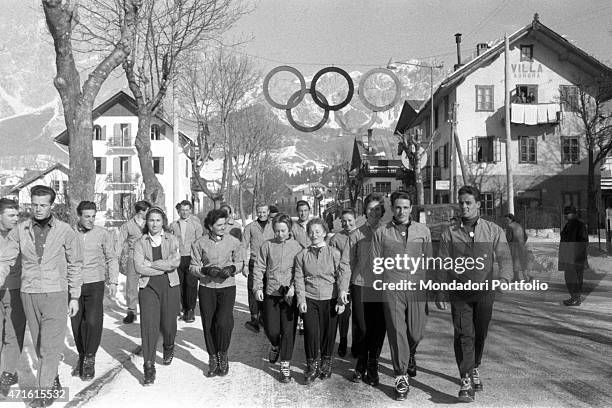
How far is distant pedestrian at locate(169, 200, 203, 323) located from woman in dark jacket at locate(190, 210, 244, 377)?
346cm

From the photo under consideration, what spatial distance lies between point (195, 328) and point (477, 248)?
537 cm

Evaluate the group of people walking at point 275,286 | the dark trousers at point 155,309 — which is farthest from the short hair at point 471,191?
the dark trousers at point 155,309

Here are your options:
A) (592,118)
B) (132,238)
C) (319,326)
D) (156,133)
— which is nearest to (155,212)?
(319,326)

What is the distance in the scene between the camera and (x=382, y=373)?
7.08 meters

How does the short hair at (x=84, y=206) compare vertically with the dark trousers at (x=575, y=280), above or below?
above

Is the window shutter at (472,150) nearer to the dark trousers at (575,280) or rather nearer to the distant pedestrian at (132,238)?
the dark trousers at (575,280)

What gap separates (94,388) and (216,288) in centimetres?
165

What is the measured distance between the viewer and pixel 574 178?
3797cm

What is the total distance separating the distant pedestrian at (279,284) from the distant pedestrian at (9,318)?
2.48m

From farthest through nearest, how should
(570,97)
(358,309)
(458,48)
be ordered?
(458,48) → (570,97) → (358,309)

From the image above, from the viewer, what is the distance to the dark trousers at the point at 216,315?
6.98 metres

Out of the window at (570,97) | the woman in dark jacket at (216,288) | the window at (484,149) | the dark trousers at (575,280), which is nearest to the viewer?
the woman in dark jacket at (216,288)

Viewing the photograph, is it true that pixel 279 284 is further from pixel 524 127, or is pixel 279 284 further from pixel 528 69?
pixel 524 127

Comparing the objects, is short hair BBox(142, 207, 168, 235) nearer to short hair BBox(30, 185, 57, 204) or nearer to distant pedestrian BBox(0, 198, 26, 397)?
short hair BBox(30, 185, 57, 204)
